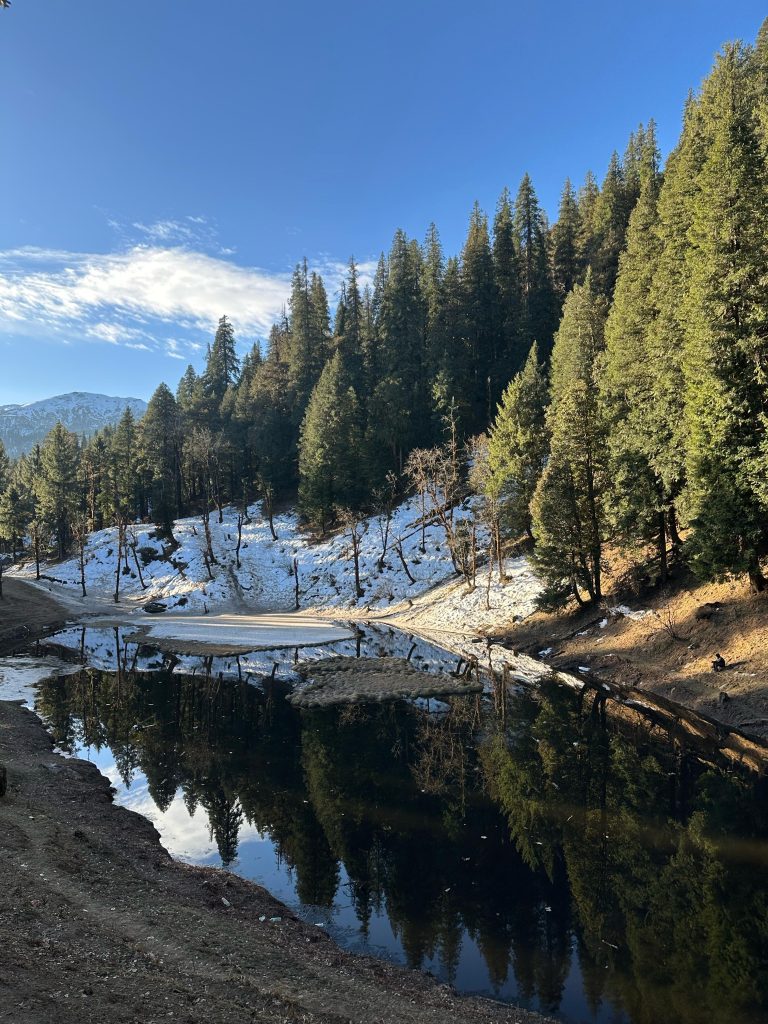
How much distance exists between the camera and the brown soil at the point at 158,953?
22.4 ft

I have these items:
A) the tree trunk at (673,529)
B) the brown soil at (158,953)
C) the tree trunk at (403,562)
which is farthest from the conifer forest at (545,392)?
the brown soil at (158,953)

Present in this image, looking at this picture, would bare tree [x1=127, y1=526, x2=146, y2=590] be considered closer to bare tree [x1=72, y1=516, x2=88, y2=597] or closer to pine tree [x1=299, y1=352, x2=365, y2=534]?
bare tree [x1=72, y1=516, x2=88, y2=597]

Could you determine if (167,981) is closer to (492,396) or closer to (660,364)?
(660,364)

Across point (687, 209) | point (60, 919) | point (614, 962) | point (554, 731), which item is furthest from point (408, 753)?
point (687, 209)

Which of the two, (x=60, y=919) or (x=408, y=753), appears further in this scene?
(x=408, y=753)

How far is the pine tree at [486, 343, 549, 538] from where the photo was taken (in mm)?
45281

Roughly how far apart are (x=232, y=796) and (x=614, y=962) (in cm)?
1067

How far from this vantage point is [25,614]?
48781mm

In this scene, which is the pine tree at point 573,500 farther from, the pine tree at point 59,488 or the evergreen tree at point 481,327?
the pine tree at point 59,488

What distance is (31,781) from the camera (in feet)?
50.1

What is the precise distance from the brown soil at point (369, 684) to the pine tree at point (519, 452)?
18.0 metres

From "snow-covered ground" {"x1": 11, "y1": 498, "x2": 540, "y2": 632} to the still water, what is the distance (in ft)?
67.7

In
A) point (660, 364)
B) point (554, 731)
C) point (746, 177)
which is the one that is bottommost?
point (554, 731)

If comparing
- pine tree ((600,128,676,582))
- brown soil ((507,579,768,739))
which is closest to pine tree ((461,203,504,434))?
pine tree ((600,128,676,582))
